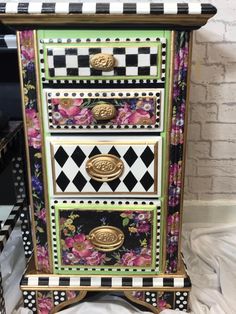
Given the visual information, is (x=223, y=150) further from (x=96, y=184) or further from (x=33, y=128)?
(x=33, y=128)

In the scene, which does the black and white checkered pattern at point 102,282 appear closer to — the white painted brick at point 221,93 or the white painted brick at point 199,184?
the white painted brick at point 199,184

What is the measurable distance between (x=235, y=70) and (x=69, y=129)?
2.51 ft

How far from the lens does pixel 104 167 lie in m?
1.09

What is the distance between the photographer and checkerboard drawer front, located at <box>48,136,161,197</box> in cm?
107

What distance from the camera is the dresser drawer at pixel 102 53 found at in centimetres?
99

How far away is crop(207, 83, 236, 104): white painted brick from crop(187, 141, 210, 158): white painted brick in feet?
0.59

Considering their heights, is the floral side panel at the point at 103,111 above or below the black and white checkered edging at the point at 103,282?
above

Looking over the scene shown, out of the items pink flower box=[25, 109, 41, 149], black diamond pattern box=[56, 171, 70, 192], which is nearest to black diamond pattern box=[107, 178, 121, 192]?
black diamond pattern box=[56, 171, 70, 192]

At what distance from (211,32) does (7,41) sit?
72 centimetres

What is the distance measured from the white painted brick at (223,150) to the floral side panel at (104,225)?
0.59 m

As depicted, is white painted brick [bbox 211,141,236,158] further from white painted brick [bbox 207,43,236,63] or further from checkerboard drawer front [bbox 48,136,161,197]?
checkerboard drawer front [bbox 48,136,161,197]

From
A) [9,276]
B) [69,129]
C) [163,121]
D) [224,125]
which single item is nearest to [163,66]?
[163,121]

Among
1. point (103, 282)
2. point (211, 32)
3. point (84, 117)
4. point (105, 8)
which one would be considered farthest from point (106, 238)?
point (211, 32)

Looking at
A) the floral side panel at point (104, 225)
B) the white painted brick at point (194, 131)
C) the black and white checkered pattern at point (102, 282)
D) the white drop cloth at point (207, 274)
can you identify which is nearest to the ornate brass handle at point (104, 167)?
the floral side panel at point (104, 225)
